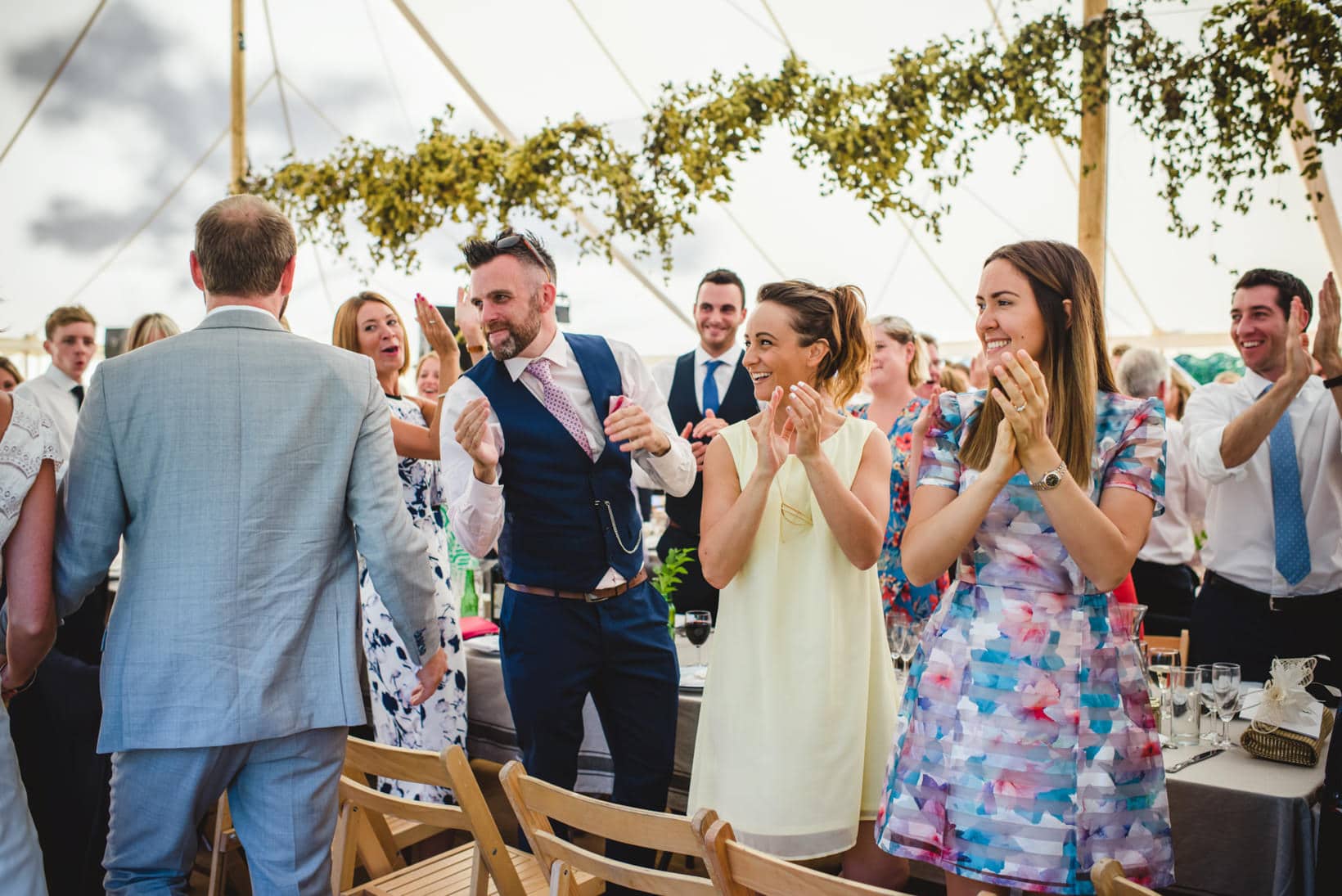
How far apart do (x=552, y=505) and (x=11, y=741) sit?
1.25 m

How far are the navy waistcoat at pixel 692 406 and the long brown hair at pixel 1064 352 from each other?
2135 mm

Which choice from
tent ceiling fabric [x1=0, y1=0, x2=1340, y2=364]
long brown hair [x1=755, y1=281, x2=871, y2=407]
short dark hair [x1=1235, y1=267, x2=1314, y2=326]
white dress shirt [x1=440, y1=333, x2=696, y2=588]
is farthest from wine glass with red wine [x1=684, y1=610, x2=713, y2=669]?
tent ceiling fabric [x1=0, y1=0, x2=1340, y2=364]

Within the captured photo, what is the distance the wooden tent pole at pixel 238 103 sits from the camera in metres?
7.79

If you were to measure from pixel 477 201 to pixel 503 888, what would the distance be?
605 centimetres

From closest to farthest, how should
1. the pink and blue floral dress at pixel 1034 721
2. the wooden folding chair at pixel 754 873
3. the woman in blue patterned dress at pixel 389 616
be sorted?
the wooden folding chair at pixel 754 873
the pink and blue floral dress at pixel 1034 721
the woman in blue patterned dress at pixel 389 616

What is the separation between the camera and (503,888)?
2086 millimetres

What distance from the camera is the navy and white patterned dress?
3.23 m

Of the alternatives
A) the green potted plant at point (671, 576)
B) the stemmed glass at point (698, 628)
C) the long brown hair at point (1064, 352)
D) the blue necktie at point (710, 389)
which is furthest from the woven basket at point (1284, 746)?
the blue necktie at point (710, 389)

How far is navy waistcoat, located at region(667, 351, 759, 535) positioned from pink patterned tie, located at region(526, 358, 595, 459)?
53.7 inches

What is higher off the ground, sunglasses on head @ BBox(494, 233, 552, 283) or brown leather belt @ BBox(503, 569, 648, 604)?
sunglasses on head @ BBox(494, 233, 552, 283)

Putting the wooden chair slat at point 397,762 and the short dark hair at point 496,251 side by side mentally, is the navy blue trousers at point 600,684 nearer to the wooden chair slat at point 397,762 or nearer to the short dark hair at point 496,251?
the wooden chair slat at point 397,762

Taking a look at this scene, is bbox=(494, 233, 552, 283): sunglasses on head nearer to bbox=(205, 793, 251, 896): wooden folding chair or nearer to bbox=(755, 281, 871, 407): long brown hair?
bbox=(755, 281, 871, 407): long brown hair

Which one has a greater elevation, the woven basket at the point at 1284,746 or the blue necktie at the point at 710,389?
the blue necktie at the point at 710,389

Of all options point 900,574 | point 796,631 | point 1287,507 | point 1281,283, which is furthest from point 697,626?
point 1281,283
